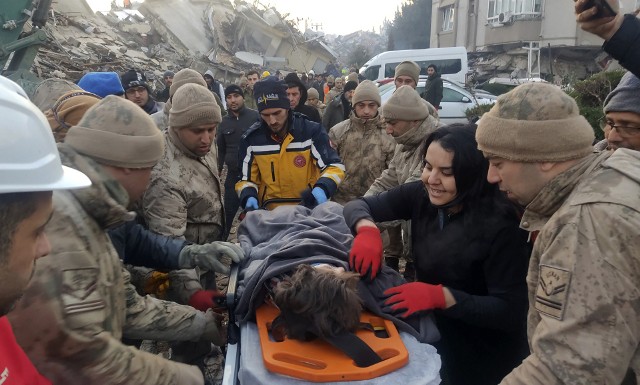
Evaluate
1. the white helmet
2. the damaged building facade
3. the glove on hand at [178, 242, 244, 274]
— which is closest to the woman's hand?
the glove on hand at [178, 242, 244, 274]

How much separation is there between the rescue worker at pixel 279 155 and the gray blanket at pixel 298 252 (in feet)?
1.70

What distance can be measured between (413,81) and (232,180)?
2.73m

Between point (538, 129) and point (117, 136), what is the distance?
4.53ft

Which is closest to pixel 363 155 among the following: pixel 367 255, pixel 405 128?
pixel 405 128

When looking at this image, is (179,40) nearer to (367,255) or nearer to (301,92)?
(301,92)

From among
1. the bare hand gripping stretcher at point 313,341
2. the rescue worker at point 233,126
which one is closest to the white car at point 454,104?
the rescue worker at point 233,126

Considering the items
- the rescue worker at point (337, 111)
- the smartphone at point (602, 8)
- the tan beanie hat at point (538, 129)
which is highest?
the smartphone at point (602, 8)

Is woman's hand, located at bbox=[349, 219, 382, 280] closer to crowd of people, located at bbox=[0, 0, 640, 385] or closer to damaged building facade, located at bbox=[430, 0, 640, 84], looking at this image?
crowd of people, located at bbox=[0, 0, 640, 385]

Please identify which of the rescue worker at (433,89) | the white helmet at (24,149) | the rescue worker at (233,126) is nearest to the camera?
the white helmet at (24,149)

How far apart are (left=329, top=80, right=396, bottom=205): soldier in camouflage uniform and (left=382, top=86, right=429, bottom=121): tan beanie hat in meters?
0.91

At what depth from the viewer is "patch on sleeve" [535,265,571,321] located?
134 cm

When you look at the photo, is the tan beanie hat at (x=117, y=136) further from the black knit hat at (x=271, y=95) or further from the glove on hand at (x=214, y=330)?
the black knit hat at (x=271, y=95)

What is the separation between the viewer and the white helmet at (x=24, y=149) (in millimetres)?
1014

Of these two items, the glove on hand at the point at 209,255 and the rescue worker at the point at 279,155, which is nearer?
the glove on hand at the point at 209,255
